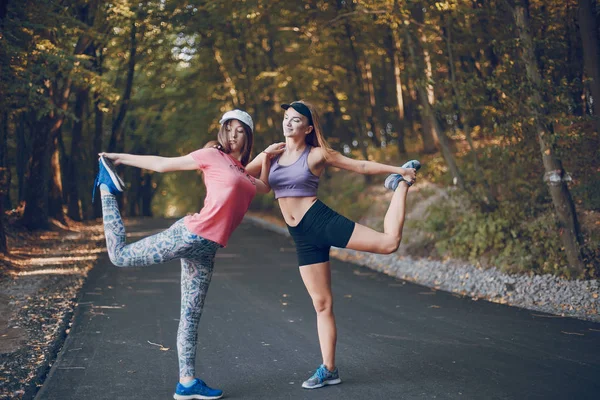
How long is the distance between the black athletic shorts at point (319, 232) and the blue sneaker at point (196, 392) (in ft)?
4.38

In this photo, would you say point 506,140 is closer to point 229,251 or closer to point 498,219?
point 498,219

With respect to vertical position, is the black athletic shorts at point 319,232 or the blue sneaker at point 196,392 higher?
the black athletic shorts at point 319,232

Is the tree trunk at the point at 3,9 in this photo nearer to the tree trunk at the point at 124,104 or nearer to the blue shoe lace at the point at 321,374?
the blue shoe lace at the point at 321,374

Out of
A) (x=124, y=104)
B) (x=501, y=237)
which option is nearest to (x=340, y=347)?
(x=501, y=237)

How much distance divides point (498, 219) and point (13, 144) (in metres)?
20.4

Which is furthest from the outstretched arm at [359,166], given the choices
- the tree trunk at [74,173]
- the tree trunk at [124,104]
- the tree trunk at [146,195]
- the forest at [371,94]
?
the tree trunk at [146,195]

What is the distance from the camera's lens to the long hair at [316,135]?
5.73 meters

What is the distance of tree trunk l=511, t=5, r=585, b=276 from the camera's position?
411 inches

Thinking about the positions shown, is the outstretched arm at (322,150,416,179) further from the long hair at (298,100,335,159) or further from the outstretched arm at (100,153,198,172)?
the outstretched arm at (100,153,198,172)

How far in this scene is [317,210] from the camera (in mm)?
5691

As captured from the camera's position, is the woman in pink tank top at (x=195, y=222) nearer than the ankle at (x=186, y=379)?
Yes

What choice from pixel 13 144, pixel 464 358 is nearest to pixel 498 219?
pixel 464 358

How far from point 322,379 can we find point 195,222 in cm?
175

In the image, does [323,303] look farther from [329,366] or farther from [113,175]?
[113,175]
